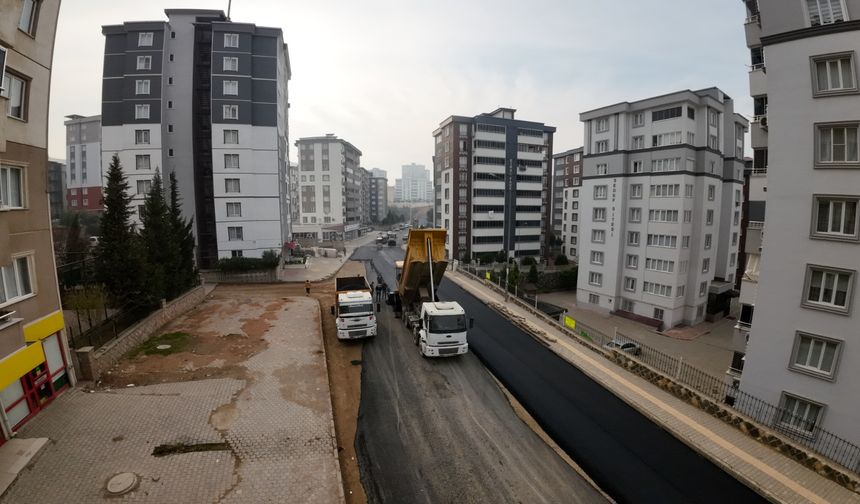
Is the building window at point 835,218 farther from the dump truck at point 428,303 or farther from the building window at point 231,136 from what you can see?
the building window at point 231,136

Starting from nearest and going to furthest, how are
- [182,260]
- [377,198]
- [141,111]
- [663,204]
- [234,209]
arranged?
1. [182,260]
2. [663,204]
3. [141,111]
4. [234,209]
5. [377,198]

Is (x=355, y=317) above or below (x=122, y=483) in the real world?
above

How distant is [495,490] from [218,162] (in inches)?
1594

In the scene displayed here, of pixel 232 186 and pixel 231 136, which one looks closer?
pixel 231 136

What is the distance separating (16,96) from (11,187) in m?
3.12

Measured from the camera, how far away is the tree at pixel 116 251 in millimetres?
20594

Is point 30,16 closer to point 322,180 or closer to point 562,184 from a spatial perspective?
point 322,180

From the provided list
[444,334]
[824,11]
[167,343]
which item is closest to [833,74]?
[824,11]

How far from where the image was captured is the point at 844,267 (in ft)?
43.4

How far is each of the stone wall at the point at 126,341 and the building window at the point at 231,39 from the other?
87.2ft

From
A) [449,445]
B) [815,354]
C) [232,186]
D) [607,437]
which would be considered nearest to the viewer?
[449,445]

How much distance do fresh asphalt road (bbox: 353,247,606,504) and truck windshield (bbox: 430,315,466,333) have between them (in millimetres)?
1772

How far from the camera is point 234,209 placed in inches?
1598

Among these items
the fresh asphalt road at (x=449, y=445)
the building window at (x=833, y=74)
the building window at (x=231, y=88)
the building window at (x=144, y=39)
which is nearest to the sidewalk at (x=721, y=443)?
the fresh asphalt road at (x=449, y=445)
